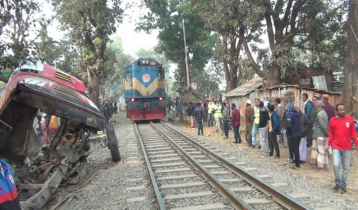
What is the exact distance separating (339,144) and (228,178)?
7.56 feet

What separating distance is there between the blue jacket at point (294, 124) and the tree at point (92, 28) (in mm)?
16122

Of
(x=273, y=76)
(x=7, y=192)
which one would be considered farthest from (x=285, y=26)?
(x=7, y=192)

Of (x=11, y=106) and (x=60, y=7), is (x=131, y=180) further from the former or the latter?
(x=60, y=7)

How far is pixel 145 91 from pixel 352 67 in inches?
508

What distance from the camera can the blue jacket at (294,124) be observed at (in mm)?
7660

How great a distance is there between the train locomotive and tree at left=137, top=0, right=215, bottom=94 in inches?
424

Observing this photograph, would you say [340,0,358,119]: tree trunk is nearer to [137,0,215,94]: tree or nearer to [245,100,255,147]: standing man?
[245,100,255,147]: standing man

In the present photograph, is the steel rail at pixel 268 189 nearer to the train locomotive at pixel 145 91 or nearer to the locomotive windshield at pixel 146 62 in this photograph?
the train locomotive at pixel 145 91

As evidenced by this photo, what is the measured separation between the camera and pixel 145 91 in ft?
68.5

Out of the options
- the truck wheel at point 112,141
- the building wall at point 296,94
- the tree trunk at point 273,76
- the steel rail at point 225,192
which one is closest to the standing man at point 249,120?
the building wall at point 296,94

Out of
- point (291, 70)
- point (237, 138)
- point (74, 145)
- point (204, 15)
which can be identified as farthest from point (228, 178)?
point (204, 15)

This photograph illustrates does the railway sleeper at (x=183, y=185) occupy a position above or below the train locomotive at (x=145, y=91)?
below

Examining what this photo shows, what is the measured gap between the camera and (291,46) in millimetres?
14109

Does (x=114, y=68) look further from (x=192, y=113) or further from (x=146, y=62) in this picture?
(x=192, y=113)
